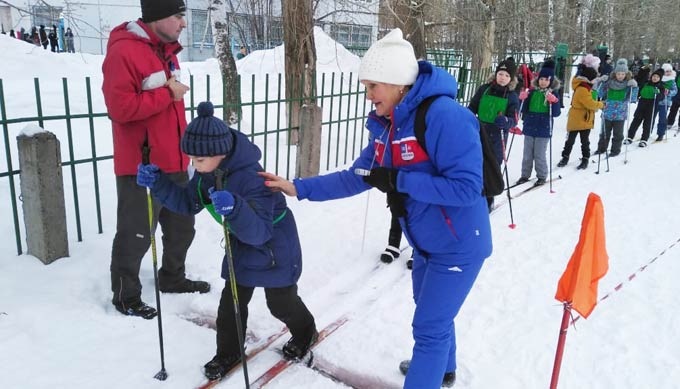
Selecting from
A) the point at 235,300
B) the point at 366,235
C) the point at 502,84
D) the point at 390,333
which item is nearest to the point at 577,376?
the point at 390,333

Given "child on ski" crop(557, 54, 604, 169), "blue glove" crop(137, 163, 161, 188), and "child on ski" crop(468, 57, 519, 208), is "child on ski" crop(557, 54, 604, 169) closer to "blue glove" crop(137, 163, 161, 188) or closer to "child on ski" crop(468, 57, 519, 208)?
"child on ski" crop(468, 57, 519, 208)

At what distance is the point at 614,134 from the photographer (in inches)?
416

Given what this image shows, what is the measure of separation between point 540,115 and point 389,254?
4395mm

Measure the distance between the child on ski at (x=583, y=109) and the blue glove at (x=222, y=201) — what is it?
8117 millimetres

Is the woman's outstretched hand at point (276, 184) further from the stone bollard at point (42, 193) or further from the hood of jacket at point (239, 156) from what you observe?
the stone bollard at point (42, 193)

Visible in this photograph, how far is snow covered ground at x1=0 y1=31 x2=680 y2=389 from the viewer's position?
3305mm

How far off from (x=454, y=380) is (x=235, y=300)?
4.80 ft

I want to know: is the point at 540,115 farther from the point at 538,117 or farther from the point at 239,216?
the point at 239,216

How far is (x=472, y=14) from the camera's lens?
14383 millimetres

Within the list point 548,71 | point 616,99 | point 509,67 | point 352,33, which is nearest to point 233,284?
point 509,67

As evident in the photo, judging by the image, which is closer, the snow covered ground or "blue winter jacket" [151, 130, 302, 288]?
"blue winter jacket" [151, 130, 302, 288]

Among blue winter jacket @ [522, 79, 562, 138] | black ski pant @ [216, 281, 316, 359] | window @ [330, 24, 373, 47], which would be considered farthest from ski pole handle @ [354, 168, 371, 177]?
window @ [330, 24, 373, 47]

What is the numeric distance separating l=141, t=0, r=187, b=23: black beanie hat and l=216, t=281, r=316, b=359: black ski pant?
184 centimetres

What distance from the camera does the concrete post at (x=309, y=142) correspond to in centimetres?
664
